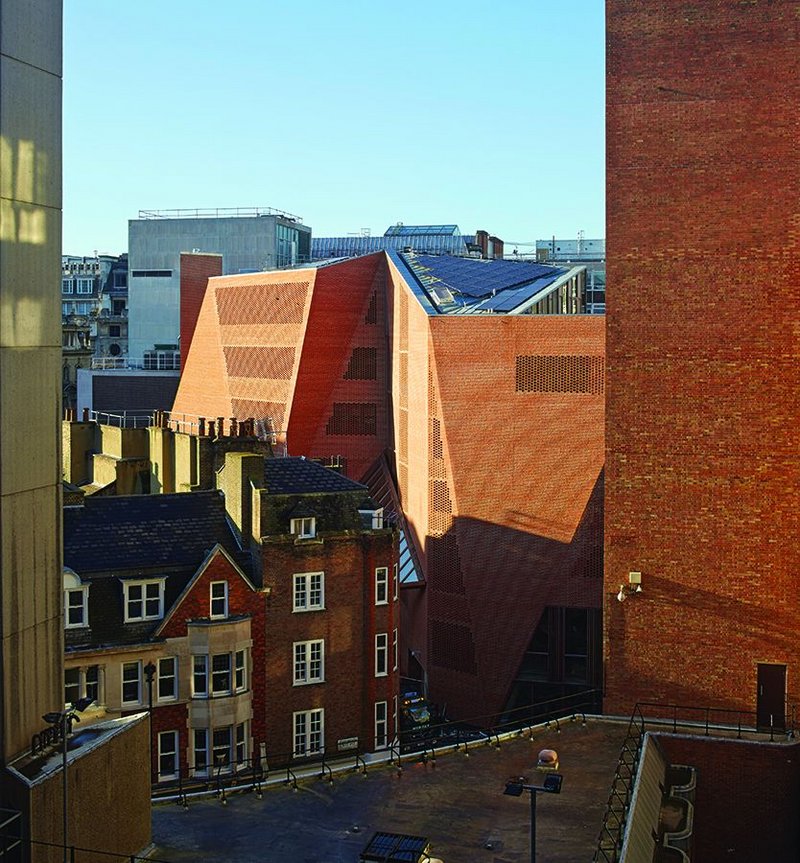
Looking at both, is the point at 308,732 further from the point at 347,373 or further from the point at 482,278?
the point at 482,278

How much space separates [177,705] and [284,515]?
257 inches

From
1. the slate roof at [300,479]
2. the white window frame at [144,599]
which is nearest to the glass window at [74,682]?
the white window frame at [144,599]

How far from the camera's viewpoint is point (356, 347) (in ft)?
228

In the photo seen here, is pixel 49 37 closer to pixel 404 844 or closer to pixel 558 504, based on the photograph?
pixel 404 844

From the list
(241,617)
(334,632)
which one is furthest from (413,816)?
(334,632)

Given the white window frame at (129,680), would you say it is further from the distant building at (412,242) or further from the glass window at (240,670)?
the distant building at (412,242)

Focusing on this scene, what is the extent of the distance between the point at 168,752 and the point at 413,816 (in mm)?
11994

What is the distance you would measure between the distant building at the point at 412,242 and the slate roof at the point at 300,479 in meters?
74.8

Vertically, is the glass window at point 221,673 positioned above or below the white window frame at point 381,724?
above

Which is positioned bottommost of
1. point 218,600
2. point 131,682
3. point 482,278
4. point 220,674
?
point 131,682

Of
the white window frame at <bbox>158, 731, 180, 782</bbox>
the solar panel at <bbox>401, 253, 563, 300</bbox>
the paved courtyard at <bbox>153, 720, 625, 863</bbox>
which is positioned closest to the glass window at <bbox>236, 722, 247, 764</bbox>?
the white window frame at <bbox>158, 731, 180, 782</bbox>

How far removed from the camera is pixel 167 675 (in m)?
37.6

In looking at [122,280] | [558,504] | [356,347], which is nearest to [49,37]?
[558,504]

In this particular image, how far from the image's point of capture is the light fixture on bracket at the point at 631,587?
115 ft
